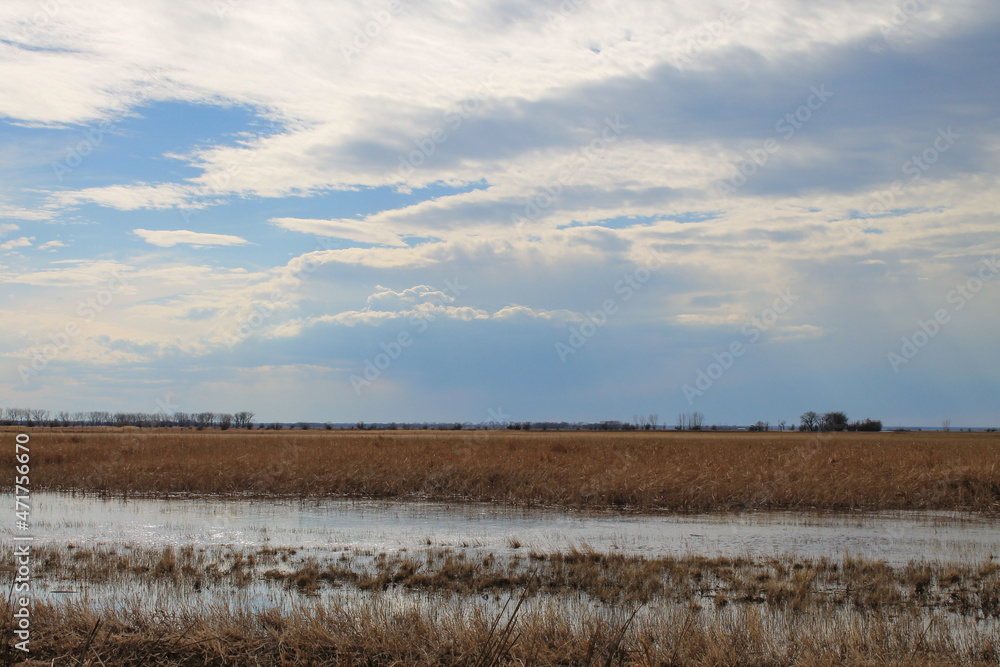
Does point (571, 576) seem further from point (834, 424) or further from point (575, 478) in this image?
point (834, 424)

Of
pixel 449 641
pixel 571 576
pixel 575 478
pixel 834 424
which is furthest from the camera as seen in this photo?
pixel 834 424

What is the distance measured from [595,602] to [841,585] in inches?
191

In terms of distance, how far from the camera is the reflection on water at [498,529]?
15.6 m

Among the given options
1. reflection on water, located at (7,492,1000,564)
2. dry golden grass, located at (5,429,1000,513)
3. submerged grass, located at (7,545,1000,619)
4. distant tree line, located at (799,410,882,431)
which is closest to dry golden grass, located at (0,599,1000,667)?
submerged grass, located at (7,545,1000,619)

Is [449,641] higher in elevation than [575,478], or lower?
higher

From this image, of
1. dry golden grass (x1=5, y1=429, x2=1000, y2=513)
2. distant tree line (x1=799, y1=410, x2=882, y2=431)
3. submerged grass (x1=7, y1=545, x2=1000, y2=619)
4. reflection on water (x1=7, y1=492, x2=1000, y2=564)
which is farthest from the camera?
distant tree line (x1=799, y1=410, x2=882, y2=431)

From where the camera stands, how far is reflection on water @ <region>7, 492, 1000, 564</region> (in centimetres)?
1565

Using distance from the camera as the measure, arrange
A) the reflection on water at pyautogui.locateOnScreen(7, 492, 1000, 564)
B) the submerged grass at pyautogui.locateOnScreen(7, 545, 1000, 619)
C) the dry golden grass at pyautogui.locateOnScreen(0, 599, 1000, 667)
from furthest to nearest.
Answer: the reflection on water at pyautogui.locateOnScreen(7, 492, 1000, 564), the submerged grass at pyautogui.locateOnScreen(7, 545, 1000, 619), the dry golden grass at pyautogui.locateOnScreen(0, 599, 1000, 667)

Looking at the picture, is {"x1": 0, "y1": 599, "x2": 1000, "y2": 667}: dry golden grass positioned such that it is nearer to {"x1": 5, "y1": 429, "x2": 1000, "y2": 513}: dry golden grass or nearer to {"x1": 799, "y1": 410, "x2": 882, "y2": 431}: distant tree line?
{"x1": 5, "y1": 429, "x2": 1000, "y2": 513}: dry golden grass

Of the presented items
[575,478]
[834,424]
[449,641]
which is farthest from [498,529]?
[834,424]

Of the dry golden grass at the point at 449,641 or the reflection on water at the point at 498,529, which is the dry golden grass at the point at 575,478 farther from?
the dry golden grass at the point at 449,641

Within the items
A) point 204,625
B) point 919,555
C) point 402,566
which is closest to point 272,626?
point 204,625

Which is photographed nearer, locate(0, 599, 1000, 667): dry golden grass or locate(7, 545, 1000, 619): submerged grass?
locate(0, 599, 1000, 667): dry golden grass

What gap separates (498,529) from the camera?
60.2ft
